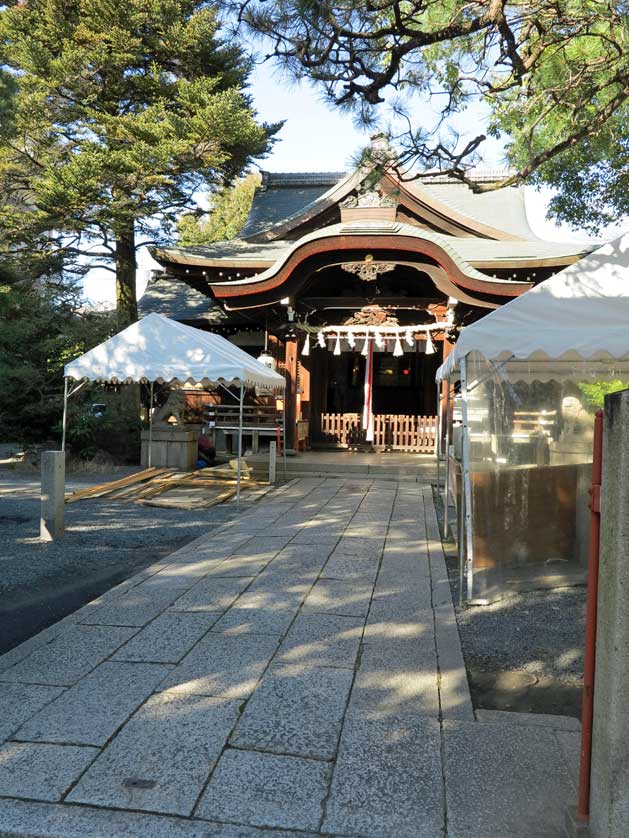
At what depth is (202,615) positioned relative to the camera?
14.3 ft

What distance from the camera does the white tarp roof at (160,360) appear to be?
8461 mm

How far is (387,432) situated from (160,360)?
22.1ft

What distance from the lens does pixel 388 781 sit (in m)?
2.49

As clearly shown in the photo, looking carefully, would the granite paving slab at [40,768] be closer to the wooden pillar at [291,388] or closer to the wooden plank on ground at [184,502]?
the wooden plank on ground at [184,502]

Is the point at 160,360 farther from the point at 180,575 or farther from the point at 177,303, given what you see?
the point at 177,303

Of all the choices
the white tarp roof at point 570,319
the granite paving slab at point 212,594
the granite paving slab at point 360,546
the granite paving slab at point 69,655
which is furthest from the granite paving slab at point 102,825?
the granite paving slab at point 360,546

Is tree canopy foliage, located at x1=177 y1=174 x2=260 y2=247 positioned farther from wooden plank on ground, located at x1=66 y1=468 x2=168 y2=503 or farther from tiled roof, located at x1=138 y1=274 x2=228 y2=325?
wooden plank on ground, located at x1=66 y1=468 x2=168 y2=503

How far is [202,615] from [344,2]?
451 centimetres

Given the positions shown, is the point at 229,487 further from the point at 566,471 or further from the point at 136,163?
the point at 136,163

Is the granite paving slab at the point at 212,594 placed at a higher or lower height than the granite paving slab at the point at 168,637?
higher

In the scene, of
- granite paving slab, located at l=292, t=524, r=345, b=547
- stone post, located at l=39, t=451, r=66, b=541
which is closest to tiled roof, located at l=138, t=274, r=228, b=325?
granite paving slab, located at l=292, t=524, r=345, b=547

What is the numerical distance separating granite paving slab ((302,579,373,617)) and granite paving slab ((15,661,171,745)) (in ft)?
4.63

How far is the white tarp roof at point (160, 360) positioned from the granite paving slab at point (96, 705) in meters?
5.22

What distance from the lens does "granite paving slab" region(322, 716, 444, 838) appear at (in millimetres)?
2252
